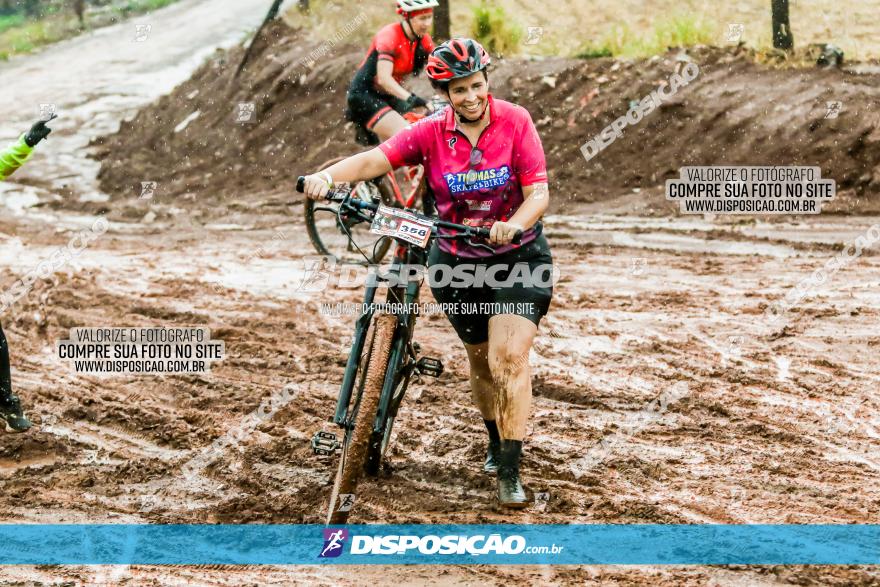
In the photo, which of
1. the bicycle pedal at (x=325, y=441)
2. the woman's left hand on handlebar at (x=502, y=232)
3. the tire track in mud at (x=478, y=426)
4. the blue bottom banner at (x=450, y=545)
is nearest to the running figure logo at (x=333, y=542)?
the blue bottom banner at (x=450, y=545)

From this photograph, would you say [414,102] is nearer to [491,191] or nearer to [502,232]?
[491,191]

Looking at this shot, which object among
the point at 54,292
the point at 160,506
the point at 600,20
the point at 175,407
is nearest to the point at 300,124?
the point at 600,20

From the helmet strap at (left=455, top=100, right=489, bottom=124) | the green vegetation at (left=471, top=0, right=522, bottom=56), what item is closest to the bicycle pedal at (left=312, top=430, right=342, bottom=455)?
the helmet strap at (left=455, top=100, right=489, bottom=124)

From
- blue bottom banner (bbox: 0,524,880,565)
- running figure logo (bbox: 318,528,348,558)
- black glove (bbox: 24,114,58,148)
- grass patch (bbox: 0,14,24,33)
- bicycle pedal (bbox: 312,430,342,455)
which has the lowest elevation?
blue bottom banner (bbox: 0,524,880,565)

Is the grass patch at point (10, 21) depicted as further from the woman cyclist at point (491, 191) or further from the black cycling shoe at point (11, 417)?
the woman cyclist at point (491, 191)

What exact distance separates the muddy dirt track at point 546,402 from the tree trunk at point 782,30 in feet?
13.0

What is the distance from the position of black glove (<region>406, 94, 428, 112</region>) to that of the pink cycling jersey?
3.77 m

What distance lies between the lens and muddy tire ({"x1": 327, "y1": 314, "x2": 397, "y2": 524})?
203 inches

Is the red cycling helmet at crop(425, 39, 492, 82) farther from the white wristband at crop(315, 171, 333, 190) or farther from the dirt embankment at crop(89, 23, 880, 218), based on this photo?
the dirt embankment at crop(89, 23, 880, 218)

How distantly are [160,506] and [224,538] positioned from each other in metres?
0.65

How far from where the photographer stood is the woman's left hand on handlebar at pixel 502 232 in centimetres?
491

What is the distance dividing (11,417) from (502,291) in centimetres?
342

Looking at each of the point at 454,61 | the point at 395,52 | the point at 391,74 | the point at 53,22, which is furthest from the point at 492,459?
the point at 53,22

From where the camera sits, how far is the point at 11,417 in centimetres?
682
